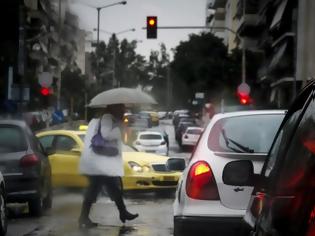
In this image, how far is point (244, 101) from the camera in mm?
39438

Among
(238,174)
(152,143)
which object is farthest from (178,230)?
(152,143)

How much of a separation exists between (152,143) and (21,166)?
2446 cm

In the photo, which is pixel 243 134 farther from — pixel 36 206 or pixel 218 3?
pixel 218 3

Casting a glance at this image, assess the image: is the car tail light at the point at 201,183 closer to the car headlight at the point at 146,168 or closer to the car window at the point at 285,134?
the car window at the point at 285,134

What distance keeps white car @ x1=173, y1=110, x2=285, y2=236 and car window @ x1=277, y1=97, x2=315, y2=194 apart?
2952mm

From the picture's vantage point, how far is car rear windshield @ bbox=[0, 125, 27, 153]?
11.4m

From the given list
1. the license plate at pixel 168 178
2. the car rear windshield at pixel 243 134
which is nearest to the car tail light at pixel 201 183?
the car rear windshield at pixel 243 134

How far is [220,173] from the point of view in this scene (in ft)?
20.8

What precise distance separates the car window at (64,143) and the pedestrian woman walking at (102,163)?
565 cm

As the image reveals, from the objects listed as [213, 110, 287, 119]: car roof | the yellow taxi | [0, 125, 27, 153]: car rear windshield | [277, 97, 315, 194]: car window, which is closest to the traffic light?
the yellow taxi

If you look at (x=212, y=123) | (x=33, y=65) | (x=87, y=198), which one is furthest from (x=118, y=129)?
(x=33, y=65)

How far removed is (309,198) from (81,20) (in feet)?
36.9

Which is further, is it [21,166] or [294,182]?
[21,166]

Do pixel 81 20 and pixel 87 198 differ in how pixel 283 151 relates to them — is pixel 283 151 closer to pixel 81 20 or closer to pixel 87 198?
pixel 87 198
